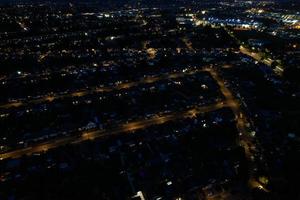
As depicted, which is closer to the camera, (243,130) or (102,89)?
(243,130)

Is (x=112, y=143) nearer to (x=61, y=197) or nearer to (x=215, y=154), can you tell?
(x=61, y=197)

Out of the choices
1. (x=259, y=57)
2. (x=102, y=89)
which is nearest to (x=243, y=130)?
(x=102, y=89)

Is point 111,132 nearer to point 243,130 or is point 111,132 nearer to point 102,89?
point 102,89

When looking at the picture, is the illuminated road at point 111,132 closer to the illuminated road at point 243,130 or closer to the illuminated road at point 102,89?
the illuminated road at point 243,130

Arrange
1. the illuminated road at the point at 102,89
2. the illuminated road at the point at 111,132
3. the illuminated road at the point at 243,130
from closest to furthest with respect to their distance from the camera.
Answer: the illuminated road at the point at 243,130, the illuminated road at the point at 111,132, the illuminated road at the point at 102,89

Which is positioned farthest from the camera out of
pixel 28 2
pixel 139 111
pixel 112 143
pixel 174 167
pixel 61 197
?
pixel 28 2

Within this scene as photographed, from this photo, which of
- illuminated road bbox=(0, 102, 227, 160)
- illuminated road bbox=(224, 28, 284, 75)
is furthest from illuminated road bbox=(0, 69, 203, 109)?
illuminated road bbox=(224, 28, 284, 75)

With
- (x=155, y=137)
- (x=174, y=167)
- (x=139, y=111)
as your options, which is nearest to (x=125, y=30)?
(x=139, y=111)

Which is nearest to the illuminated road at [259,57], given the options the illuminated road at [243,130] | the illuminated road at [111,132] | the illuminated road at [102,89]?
the illuminated road at [243,130]
